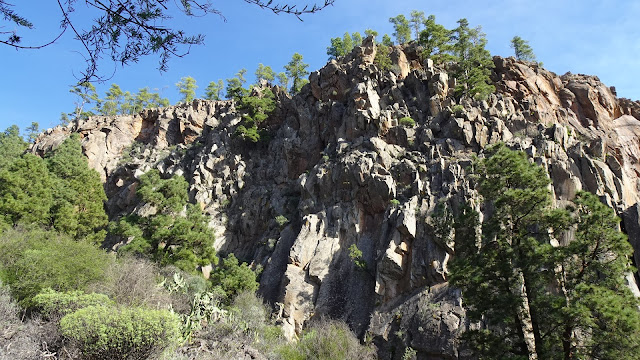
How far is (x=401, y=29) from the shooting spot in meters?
47.6

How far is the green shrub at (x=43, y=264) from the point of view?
15.5 meters

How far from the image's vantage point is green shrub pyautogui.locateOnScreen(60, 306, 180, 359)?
35.7ft

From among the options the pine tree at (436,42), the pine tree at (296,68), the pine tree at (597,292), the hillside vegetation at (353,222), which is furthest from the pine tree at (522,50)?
the pine tree at (597,292)

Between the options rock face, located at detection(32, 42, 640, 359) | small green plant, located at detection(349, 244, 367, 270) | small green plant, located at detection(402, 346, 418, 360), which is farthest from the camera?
small green plant, located at detection(349, 244, 367, 270)

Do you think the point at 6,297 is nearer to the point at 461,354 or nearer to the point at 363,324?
the point at 363,324

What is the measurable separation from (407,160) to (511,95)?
1427cm

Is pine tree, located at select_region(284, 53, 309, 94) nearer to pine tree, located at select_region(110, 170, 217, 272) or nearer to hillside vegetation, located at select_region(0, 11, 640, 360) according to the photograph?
hillside vegetation, located at select_region(0, 11, 640, 360)

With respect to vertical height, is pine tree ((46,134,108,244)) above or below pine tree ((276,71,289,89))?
below

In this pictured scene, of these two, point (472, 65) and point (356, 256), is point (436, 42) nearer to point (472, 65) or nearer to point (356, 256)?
point (472, 65)

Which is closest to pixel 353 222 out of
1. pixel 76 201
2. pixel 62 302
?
pixel 62 302

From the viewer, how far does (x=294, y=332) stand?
75.7 ft

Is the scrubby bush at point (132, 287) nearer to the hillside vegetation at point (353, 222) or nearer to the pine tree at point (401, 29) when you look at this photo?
the hillside vegetation at point (353, 222)

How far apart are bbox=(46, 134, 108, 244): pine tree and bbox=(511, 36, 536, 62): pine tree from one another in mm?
52786

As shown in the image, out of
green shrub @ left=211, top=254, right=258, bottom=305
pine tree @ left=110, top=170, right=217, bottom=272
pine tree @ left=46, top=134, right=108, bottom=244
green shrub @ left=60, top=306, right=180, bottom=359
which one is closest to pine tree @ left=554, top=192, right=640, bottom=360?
green shrub @ left=60, top=306, right=180, bottom=359
